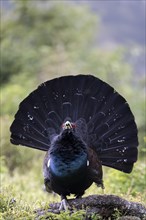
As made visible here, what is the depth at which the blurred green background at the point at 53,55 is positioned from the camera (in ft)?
39.9

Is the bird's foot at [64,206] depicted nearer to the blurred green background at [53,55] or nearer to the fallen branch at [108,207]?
the fallen branch at [108,207]

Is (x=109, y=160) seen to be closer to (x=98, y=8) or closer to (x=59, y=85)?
(x=59, y=85)

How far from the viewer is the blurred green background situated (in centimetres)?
1215

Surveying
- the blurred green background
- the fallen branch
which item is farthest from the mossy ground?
the blurred green background

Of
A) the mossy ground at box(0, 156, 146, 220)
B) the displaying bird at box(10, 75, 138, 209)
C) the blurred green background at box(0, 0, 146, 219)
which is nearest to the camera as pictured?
the mossy ground at box(0, 156, 146, 220)

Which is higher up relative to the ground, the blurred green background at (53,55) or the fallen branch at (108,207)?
the blurred green background at (53,55)

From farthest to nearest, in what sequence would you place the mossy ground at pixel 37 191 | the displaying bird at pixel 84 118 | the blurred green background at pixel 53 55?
the blurred green background at pixel 53 55 → the displaying bird at pixel 84 118 → the mossy ground at pixel 37 191

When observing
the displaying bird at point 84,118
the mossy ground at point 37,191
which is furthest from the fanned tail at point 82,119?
the mossy ground at point 37,191

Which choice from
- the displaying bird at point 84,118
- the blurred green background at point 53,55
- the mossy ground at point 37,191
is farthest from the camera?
the blurred green background at point 53,55

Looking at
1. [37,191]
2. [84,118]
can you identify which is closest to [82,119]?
[84,118]

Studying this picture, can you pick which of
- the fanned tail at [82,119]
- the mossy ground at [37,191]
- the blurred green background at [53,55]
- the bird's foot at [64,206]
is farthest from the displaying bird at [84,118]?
the blurred green background at [53,55]

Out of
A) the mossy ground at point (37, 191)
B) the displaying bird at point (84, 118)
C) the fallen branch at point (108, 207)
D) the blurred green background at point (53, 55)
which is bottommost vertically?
the fallen branch at point (108, 207)

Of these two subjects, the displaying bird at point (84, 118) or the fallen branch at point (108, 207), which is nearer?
the fallen branch at point (108, 207)

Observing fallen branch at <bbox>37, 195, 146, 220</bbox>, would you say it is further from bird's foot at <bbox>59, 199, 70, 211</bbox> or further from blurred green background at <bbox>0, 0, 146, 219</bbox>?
blurred green background at <bbox>0, 0, 146, 219</bbox>
